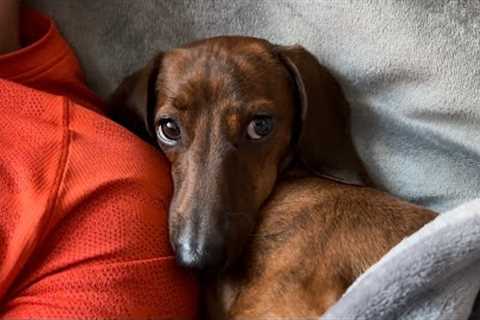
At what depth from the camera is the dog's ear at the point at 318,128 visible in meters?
1.69

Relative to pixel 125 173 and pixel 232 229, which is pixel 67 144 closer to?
pixel 125 173

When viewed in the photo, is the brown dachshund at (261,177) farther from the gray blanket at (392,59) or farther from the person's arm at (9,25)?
the person's arm at (9,25)

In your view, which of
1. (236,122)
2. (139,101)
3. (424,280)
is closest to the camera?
(424,280)

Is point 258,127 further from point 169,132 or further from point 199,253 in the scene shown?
point 199,253

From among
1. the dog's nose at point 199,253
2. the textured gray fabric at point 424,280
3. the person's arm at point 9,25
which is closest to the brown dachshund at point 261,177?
the dog's nose at point 199,253

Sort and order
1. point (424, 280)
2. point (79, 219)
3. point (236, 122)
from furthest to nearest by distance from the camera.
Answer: point (236, 122), point (79, 219), point (424, 280)

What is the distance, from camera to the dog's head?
5.09 feet

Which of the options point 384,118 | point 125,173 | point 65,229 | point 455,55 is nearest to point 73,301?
point 65,229

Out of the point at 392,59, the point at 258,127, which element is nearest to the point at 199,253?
the point at 258,127

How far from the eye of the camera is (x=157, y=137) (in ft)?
5.72

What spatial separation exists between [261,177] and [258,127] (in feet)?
0.38

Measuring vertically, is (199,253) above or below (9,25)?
below

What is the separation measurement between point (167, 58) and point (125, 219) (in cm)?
52

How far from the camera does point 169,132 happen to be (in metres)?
1.70
